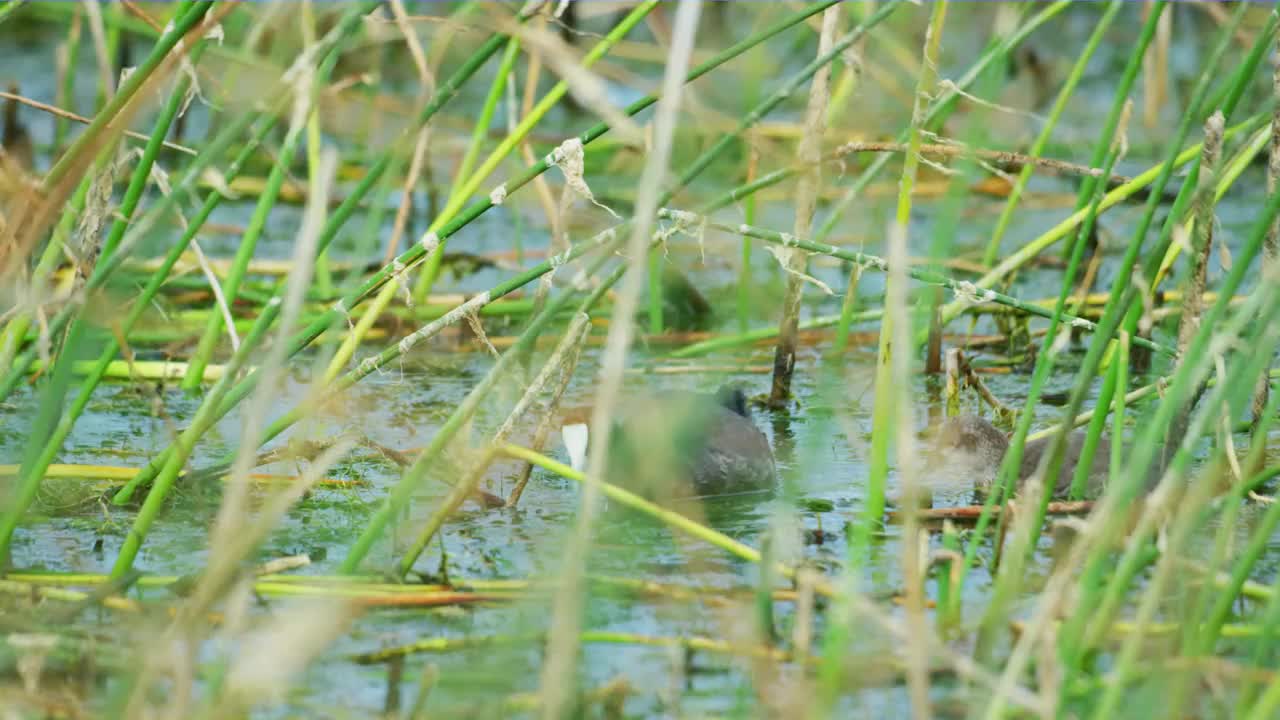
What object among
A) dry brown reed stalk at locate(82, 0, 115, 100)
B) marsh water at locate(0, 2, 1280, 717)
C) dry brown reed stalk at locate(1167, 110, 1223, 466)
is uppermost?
dry brown reed stalk at locate(82, 0, 115, 100)

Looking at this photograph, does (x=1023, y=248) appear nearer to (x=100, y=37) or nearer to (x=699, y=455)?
(x=699, y=455)

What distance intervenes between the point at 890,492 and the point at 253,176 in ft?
12.7

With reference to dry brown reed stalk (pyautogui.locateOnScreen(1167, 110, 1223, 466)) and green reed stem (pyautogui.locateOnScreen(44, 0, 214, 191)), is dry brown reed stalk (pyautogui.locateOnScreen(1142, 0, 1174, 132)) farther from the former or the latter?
green reed stem (pyautogui.locateOnScreen(44, 0, 214, 191))

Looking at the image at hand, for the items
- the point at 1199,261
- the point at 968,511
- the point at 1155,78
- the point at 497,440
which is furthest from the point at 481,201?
the point at 1155,78

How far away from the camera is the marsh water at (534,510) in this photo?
2.12 meters

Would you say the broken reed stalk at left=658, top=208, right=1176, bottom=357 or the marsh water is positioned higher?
the broken reed stalk at left=658, top=208, right=1176, bottom=357

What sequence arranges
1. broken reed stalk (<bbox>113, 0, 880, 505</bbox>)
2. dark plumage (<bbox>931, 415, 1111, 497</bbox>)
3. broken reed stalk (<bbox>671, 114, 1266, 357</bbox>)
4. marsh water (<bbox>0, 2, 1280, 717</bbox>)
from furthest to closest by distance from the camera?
dark plumage (<bbox>931, 415, 1111, 497</bbox>) < broken reed stalk (<bbox>671, 114, 1266, 357</bbox>) < broken reed stalk (<bbox>113, 0, 880, 505</bbox>) < marsh water (<bbox>0, 2, 1280, 717</bbox>)

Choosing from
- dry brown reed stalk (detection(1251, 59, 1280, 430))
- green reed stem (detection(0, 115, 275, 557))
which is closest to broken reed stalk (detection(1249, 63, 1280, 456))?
dry brown reed stalk (detection(1251, 59, 1280, 430))

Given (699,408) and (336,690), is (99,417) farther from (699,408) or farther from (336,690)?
(336,690)

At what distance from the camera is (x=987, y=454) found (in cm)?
328

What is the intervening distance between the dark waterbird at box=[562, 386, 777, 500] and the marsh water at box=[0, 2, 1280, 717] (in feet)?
0.19

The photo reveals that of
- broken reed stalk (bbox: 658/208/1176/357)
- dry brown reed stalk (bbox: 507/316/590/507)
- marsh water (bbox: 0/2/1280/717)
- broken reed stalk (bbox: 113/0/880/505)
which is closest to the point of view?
marsh water (bbox: 0/2/1280/717)

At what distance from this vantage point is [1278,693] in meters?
1.67

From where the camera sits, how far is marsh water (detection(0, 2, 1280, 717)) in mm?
2123
